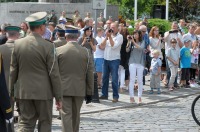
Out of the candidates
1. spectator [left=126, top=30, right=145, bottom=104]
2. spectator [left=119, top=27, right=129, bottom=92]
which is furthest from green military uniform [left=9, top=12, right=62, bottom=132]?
spectator [left=119, top=27, right=129, bottom=92]

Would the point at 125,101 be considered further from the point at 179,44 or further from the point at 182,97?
the point at 179,44

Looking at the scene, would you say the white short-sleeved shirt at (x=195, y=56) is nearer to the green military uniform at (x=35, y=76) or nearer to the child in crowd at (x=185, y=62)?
the child in crowd at (x=185, y=62)

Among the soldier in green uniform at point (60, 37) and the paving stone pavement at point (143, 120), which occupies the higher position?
the soldier in green uniform at point (60, 37)

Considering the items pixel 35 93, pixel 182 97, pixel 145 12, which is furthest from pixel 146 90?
pixel 145 12

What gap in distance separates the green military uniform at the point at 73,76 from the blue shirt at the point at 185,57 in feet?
30.8

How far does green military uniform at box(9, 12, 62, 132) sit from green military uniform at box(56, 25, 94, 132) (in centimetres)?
105

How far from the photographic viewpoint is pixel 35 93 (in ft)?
27.8

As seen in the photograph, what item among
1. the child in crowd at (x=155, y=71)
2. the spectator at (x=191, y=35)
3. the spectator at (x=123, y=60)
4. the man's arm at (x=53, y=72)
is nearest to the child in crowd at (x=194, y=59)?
the spectator at (x=191, y=35)

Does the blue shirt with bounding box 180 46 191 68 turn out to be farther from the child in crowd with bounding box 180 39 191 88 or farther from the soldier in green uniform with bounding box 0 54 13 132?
the soldier in green uniform with bounding box 0 54 13 132

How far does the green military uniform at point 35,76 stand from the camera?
8.45 metres

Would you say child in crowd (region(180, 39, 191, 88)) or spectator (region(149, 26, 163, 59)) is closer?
spectator (region(149, 26, 163, 59))

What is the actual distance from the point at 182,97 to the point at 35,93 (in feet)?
29.0

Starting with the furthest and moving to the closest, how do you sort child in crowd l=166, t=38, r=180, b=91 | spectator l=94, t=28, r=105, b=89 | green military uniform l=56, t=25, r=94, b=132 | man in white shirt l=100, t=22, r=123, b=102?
child in crowd l=166, t=38, r=180, b=91 → spectator l=94, t=28, r=105, b=89 → man in white shirt l=100, t=22, r=123, b=102 → green military uniform l=56, t=25, r=94, b=132

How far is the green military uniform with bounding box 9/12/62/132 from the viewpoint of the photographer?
8.45m
